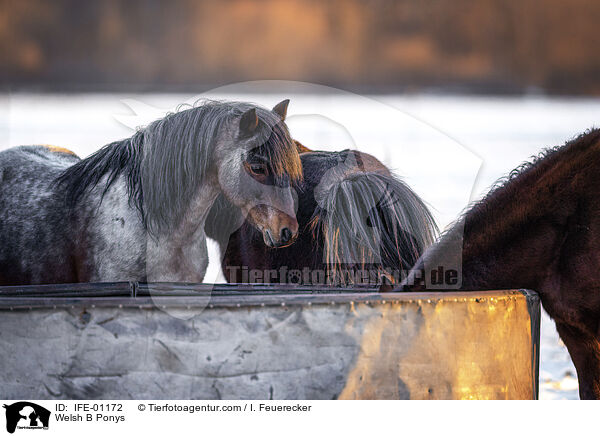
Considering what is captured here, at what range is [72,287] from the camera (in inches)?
62.5

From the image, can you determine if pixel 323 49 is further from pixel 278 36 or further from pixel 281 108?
pixel 281 108

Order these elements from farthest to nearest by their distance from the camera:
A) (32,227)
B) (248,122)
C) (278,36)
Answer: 1. (278,36)
2. (32,227)
3. (248,122)

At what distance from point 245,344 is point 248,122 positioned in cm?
66

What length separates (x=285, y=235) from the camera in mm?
1872

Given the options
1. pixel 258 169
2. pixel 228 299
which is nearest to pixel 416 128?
pixel 258 169

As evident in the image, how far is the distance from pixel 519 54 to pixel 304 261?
14.0 ft

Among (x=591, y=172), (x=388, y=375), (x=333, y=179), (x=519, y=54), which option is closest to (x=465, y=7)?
(x=519, y=54)

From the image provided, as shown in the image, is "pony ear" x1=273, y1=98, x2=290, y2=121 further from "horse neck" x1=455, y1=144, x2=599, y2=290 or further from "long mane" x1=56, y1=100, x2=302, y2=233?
"horse neck" x1=455, y1=144, x2=599, y2=290

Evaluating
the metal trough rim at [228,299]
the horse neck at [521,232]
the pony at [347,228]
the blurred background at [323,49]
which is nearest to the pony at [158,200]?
the pony at [347,228]

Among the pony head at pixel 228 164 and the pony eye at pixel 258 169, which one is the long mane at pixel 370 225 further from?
the pony eye at pixel 258 169

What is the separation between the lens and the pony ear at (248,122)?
1.82 meters
